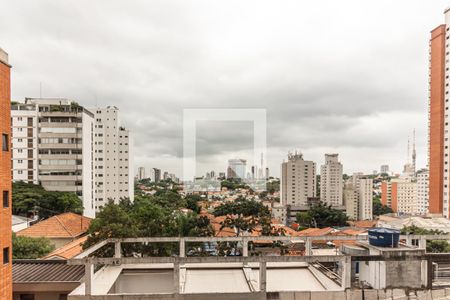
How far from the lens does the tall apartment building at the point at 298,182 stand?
6581cm

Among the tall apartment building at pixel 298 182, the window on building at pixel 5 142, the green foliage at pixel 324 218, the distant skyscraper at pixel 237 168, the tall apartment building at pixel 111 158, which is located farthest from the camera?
the tall apartment building at pixel 298 182

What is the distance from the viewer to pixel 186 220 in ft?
50.4

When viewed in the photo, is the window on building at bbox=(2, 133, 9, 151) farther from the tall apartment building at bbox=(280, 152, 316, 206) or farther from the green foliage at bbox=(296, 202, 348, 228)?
the tall apartment building at bbox=(280, 152, 316, 206)

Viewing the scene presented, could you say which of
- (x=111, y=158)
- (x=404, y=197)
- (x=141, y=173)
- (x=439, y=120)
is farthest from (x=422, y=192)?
(x=141, y=173)

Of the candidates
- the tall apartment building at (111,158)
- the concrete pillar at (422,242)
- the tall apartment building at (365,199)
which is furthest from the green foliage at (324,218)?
the concrete pillar at (422,242)

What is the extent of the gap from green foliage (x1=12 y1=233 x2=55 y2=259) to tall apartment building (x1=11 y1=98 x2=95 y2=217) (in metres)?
19.9

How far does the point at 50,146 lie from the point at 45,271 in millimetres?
28739

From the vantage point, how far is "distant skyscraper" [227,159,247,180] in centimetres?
1347

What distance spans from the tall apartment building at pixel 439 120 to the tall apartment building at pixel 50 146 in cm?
4646

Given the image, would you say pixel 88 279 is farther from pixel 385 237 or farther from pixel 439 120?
pixel 439 120

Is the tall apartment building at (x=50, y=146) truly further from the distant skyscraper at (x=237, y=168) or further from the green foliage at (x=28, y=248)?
the distant skyscraper at (x=237, y=168)

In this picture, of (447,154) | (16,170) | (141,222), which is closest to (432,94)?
(447,154)

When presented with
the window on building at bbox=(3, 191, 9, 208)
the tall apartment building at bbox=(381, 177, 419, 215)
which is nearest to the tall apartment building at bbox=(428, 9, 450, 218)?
the tall apartment building at bbox=(381, 177, 419, 215)

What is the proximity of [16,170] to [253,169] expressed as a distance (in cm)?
3167
